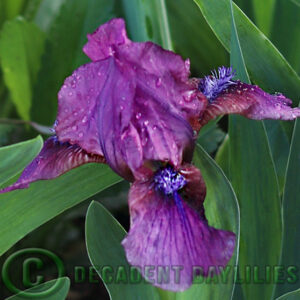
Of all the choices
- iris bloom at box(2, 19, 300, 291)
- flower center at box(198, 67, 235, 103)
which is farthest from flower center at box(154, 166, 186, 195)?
flower center at box(198, 67, 235, 103)

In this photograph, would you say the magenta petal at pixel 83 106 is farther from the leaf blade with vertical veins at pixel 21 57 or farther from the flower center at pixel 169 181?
the leaf blade with vertical veins at pixel 21 57

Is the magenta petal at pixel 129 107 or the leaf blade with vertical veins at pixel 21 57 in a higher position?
the magenta petal at pixel 129 107

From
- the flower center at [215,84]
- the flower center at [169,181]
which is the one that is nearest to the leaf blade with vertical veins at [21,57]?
the flower center at [215,84]

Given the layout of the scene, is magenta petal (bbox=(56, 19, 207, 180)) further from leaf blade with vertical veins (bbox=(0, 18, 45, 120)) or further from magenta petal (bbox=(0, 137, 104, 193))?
leaf blade with vertical veins (bbox=(0, 18, 45, 120))

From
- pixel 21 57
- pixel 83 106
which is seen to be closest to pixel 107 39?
pixel 83 106

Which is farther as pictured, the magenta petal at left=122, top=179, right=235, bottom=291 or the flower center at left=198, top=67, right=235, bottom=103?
the flower center at left=198, top=67, right=235, bottom=103
